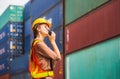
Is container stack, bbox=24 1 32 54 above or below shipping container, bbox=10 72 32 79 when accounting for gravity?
above

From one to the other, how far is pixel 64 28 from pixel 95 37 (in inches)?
114

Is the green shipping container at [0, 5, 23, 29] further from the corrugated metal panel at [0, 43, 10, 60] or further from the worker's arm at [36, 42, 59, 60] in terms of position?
the worker's arm at [36, 42, 59, 60]

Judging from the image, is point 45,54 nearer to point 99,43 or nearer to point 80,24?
point 99,43

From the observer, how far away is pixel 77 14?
11.4 metres

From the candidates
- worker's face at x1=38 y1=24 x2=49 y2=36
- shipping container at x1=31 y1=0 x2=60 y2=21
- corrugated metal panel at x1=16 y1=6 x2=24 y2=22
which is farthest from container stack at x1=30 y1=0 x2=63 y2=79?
worker's face at x1=38 y1=24 x2=49 y2=36

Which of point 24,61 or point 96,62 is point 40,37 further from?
point 24,61

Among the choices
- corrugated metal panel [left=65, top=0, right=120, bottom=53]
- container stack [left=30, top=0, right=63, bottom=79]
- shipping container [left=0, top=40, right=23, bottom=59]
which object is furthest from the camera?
shipping container [left=0, top=40, right=23, bottom=59]

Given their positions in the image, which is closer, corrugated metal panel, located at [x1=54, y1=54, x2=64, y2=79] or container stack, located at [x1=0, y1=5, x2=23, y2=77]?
corrugated metal panel, located at [x1=54, y1=54, x2=64, y2=79]

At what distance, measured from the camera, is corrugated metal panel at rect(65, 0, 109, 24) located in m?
10.1

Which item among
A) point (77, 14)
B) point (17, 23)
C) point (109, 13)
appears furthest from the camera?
point (17, 23)

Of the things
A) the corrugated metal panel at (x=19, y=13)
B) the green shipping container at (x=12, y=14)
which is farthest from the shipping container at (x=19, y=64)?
the corrugated metal panel at (x=19, y=13)

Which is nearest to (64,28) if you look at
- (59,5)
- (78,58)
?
(59,5)

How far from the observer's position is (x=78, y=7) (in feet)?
37.6

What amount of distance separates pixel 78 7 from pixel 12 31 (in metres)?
13.2
